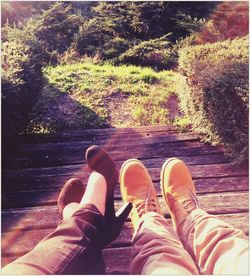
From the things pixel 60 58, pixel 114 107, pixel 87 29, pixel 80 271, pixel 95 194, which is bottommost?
pixel 80 271

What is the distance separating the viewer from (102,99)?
648 centimetres

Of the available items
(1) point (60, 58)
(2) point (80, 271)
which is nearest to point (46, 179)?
(2) point (80, 271)

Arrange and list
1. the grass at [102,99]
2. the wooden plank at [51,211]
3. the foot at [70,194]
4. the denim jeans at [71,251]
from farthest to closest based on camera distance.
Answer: the grass at [102,99] → the foot at [70,194] → the wooden plank at [51,211] → the denim jeans at [71,251]

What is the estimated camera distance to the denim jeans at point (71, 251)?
1655 mm

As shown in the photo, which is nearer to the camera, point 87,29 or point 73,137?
point 73,137

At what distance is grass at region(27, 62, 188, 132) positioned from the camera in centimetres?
559

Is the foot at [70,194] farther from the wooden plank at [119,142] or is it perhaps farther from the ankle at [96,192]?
the wooden plank at [119,142]

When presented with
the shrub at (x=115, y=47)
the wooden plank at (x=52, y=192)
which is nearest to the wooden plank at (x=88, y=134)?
the wooden plank at (x=52, y=192)

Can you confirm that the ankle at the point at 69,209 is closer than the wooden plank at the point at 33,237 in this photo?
No

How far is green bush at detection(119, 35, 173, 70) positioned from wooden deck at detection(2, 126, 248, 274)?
5.41 meters

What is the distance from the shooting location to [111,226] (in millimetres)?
2268

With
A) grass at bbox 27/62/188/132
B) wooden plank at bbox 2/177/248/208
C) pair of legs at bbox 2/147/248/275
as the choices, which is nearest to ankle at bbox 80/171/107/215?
pair of legs at bbox 2/147/248/275

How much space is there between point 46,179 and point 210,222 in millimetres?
1716

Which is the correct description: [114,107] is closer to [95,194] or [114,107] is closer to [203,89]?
[203,89]
